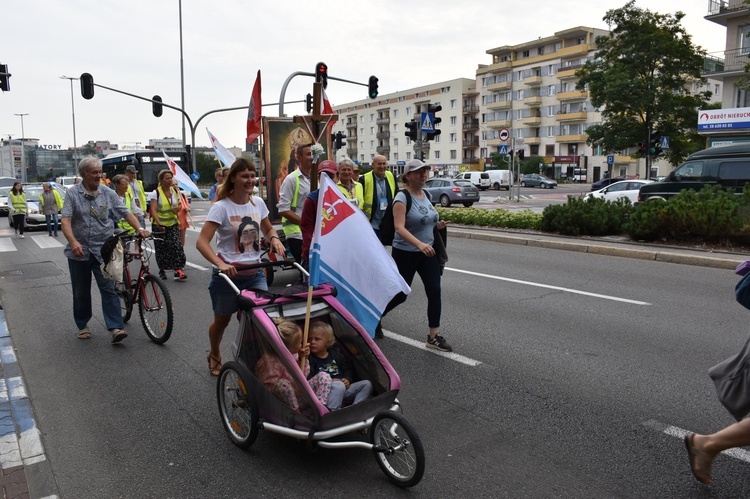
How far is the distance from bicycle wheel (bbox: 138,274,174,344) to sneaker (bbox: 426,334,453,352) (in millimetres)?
2627

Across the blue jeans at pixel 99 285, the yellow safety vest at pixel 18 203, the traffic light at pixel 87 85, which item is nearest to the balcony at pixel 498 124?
the traffic light at pixel 87 85

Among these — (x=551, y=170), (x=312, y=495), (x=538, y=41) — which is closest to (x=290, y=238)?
(x=312, y=495)

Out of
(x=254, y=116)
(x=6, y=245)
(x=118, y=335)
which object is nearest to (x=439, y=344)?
(x=118, y=335)

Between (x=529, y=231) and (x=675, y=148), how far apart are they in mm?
28801

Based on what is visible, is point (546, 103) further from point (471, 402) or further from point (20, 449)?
point (20, 449)

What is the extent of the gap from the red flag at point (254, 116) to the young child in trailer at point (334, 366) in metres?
7.73

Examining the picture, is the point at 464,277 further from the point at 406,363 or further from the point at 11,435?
the point at 11,435

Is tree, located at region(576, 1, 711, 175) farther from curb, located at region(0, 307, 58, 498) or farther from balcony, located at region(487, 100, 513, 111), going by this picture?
balcony, located at region(487, 100, 513, 111)

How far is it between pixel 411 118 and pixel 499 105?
1237cm

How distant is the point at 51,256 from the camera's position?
13867 mm

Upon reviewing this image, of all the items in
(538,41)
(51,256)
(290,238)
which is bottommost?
(51,256)

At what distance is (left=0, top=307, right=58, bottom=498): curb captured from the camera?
346 cm

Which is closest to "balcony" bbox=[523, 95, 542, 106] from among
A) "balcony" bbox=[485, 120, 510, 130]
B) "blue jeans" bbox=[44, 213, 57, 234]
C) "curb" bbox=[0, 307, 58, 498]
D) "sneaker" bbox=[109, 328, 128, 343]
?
"balcony" bbox=[485, 120, 510, 130]

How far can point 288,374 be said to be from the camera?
11.4 feet
